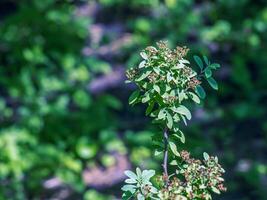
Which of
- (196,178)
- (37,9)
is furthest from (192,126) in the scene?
(196,178)

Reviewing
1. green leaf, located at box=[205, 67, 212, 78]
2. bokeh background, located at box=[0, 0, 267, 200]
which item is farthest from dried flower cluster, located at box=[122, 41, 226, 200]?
bokeh background, located at box=[0, 0, 267, 200]

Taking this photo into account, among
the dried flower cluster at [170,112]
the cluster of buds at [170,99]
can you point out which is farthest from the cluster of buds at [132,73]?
the cluster of buds at [170,99]

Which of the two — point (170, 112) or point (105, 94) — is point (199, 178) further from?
point (105, 94)

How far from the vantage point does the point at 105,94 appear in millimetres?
6477

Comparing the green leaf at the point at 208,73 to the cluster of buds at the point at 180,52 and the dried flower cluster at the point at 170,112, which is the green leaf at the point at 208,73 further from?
the cluster of buds at the point at 180,52

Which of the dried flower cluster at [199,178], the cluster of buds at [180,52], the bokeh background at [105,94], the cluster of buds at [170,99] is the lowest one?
the dried flower cluster at [199,178]

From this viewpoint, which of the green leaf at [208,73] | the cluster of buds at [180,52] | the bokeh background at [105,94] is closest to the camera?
the cluster of buds at [180,52]

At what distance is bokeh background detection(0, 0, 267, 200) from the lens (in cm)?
539

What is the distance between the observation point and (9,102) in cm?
639

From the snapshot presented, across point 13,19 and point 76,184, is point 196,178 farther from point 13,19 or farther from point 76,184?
point 13,19

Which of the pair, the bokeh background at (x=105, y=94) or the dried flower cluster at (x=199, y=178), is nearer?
the dried flower cluster at (x=199, y=178)

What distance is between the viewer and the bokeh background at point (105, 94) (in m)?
5.39

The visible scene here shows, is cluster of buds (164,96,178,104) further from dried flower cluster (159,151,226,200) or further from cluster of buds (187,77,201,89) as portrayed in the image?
dried flower cluster (159,151,226,200)

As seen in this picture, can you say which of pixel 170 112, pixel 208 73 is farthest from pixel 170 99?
pixel 208 73
